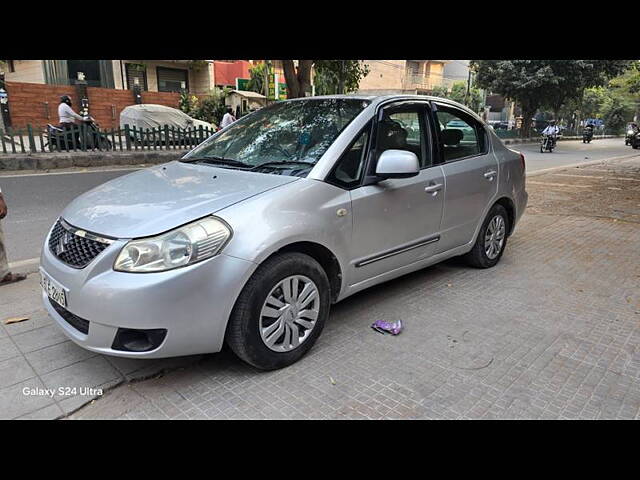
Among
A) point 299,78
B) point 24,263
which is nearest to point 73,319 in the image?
point 24,263

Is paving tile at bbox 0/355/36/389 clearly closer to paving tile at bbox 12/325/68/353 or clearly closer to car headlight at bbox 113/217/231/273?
paving tile at bbox 12/325/68/353

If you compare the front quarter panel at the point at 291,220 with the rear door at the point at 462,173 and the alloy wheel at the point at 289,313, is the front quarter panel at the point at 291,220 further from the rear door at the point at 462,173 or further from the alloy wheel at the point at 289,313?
the rear door at the point at 462,173

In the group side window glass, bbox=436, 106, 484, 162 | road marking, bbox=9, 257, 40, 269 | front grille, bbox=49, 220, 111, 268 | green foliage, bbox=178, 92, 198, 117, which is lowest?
road marking, bbox=9, 257, 40, 269

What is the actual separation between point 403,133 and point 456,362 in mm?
1865

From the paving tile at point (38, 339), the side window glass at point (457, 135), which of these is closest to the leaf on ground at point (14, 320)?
the paving tile at point (38, 339)

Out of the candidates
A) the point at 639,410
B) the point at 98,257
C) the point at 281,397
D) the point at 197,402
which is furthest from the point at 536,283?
the point at 98,257

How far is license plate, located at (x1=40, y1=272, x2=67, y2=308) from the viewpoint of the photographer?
2.65 meters

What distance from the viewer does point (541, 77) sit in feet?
86.2

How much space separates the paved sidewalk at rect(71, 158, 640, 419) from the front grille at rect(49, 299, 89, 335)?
404 mm

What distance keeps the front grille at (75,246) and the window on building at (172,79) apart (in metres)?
30.3

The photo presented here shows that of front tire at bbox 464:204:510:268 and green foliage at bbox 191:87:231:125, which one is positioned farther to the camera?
green foliage at bbox 191:87:231:125

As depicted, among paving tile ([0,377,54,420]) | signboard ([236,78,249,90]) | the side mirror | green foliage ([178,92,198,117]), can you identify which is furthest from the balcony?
paving tile ([0,377,54,420])

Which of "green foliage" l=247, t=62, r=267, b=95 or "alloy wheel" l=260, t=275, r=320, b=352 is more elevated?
"green foliage" l=247, t=62, r=267, b=95

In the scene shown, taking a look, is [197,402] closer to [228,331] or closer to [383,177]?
[228,331]
